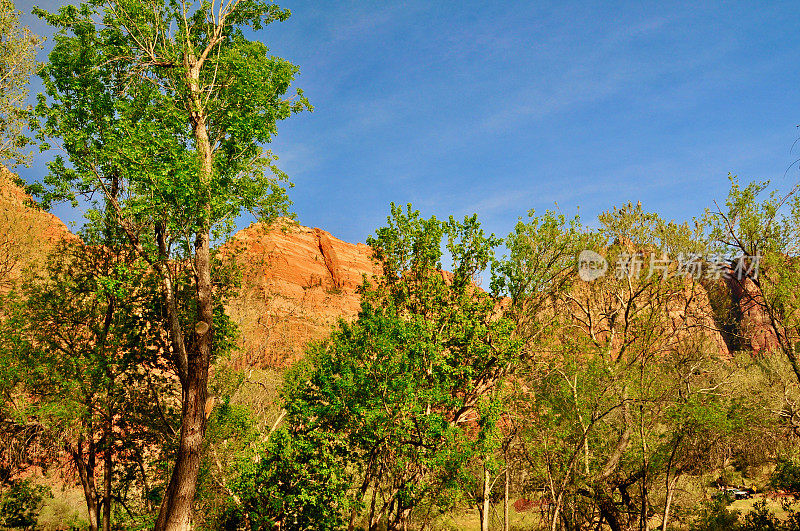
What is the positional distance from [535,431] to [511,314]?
4931 mm

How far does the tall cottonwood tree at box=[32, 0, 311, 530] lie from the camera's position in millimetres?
11523

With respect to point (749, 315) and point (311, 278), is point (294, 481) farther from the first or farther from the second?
point (311, 278)

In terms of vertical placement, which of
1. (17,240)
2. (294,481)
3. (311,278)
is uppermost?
(311,278)

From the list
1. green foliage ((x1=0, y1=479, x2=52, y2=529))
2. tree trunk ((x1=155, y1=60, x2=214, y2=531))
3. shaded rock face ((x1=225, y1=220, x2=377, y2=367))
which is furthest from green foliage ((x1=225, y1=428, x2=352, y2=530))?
shaded rock face ((x1=225, y1=220, x2=377, y2=367))

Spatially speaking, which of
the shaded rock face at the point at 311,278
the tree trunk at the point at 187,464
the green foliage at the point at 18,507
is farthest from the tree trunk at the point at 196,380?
the shaded rock face at the point at 311,278

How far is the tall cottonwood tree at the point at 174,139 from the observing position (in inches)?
454

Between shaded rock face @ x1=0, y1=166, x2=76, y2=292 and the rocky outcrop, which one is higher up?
shaded rock face @ x1=0, y1=166, x2=76, y2=292

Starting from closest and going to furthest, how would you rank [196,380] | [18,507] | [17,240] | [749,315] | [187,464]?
1. [187,464]
2. [196,380]
3. [749,315]
4. [18,507]
5. [17,240]

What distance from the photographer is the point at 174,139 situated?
12602 mm

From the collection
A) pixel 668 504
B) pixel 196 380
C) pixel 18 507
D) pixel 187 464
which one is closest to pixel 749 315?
pixel 668 504

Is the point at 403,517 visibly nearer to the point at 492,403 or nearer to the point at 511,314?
the point at 492,403

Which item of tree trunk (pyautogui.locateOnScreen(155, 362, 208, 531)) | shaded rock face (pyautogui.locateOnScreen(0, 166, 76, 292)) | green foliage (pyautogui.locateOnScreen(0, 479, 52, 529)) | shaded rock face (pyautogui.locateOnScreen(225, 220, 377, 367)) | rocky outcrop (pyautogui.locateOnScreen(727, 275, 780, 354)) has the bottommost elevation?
green foliage (pyautogui.locateOnScreen(0, 479, 52, 529))

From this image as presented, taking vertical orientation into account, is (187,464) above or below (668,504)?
above

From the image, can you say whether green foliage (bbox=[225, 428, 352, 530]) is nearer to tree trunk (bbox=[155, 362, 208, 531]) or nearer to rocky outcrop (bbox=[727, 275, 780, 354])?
tree trunk (bbox=[155, 362, 208, 531])
